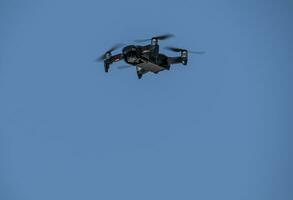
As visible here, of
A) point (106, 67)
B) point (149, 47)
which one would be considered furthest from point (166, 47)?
point (106, 67)

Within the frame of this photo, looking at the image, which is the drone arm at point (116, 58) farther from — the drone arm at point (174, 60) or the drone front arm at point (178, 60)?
the drone front arm at point (178, 60)

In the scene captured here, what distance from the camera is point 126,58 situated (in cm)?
10075

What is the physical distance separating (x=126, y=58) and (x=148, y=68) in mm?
4255

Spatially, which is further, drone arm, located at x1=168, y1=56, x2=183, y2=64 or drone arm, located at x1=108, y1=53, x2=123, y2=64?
drone arm, located at x1=168, y1=56, x2=183, y2=64

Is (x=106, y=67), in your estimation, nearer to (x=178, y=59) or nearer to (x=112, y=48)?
(x=112, y=48)

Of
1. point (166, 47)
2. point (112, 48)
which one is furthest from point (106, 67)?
point (166, 47)

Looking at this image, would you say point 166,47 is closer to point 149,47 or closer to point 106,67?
point 149,47

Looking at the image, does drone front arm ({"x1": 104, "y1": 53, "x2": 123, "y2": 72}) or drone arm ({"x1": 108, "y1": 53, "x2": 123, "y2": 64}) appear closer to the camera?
drone arm ({"x1": 108, "y1": 53, "x2": 123, "y2": 64})

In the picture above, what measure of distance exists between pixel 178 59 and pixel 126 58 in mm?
8157

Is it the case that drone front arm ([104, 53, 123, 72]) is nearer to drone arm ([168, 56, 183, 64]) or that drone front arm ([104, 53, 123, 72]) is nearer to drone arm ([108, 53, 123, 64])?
drone arm ([108, 53, 123, 64])

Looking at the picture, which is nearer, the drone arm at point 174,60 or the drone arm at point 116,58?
the drone arm at point 116,58

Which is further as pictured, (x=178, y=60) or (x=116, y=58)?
(x=178, y=60)

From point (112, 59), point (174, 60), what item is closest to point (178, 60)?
point (174, 60)

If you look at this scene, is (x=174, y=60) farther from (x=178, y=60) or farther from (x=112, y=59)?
(x=112, y=59)
